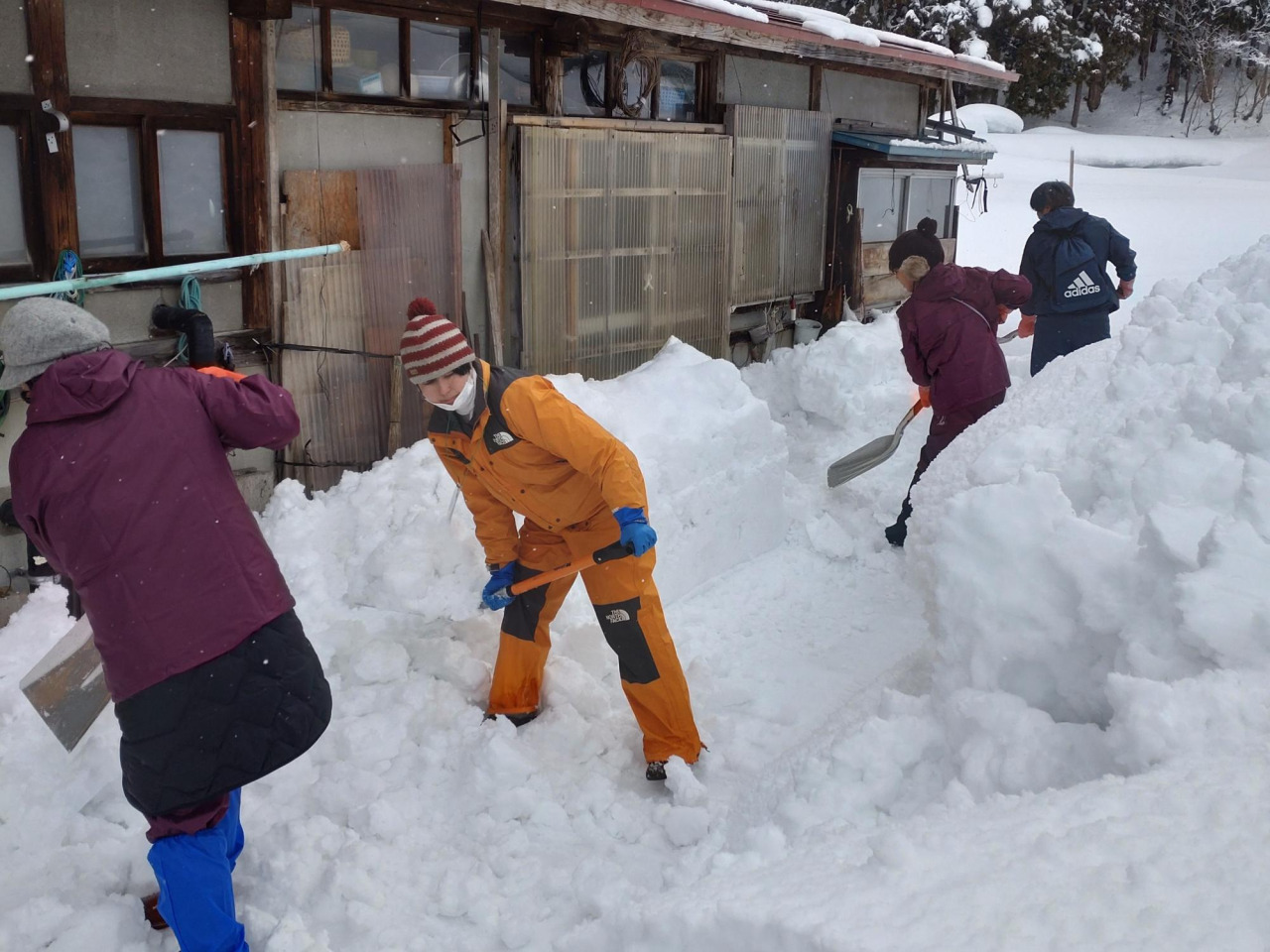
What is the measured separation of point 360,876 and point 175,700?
877mm

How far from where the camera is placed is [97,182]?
4.94m

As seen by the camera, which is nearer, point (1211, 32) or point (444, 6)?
point (444, 6)

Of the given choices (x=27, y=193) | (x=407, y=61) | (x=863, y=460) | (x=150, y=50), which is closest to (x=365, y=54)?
(x=407, y=61)

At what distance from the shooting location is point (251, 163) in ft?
17.8

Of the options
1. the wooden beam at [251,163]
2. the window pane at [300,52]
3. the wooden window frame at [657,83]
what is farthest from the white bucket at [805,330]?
the wooden beam at [251,163]

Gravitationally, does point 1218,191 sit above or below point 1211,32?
below

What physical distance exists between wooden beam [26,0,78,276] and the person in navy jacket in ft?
17.3

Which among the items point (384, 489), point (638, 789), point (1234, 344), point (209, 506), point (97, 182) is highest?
point (97, 182)

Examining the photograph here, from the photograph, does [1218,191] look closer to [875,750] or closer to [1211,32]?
[1211,32]

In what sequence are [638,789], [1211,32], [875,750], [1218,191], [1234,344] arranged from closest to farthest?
[875,750]
[1234,344]
[638,789]
[1218,191]
[1211,32]

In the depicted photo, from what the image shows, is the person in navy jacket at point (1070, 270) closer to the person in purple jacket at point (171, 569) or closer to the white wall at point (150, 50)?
the white wall at point (150, 50)

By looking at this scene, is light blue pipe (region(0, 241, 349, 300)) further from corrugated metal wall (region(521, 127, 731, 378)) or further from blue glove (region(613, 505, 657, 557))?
corrugated metal wall (region(521, 127, 731, 378))

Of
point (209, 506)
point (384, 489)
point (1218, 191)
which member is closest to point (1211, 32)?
point (1218, 191)

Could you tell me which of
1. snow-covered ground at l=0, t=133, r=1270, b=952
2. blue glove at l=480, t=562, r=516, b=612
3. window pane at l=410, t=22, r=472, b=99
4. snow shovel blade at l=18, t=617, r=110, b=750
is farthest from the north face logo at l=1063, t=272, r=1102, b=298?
snow shovel blade at l=18, t=617, r=110, b=750
